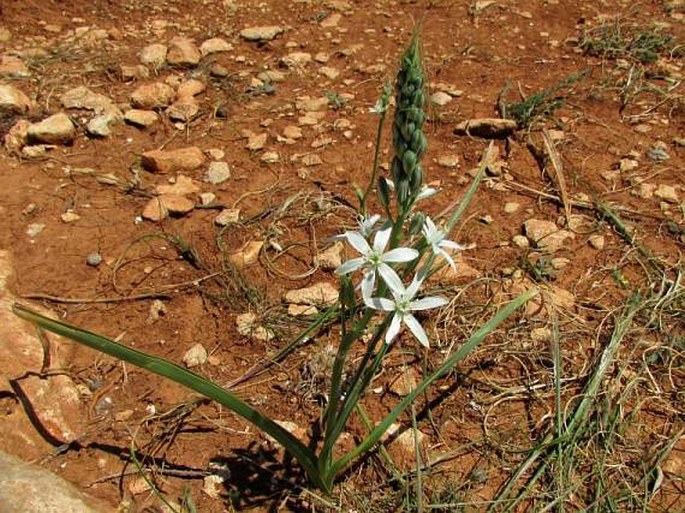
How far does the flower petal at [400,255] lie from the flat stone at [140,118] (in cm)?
280

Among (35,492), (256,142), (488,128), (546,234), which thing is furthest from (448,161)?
(35,492)

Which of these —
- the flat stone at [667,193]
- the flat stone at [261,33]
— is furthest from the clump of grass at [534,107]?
the flat stone at [261,33]

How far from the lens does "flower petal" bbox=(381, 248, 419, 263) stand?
1678mm

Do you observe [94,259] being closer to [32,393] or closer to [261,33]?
[32,393]

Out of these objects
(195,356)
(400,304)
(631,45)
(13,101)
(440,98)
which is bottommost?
(195,356)

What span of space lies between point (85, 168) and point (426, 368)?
2383 millimetres

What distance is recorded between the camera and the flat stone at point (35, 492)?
188 cm

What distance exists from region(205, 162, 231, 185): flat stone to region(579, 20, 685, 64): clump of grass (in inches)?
113

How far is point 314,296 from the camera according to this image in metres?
2.94

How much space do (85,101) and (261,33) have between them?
60.5 inches

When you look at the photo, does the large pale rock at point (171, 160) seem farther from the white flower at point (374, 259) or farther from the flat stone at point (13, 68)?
the white flower at point (374, 259)

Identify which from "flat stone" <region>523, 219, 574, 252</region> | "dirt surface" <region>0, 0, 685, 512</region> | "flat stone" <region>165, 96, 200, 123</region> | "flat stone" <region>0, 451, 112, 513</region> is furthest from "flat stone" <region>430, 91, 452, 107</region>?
"flat stone" <region>0, 451, 112, 513</region>

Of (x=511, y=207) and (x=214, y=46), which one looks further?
(x=214, y=46)

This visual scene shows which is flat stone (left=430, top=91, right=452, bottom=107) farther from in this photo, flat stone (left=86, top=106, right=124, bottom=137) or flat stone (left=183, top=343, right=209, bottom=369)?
flat stone (left=183, top=343, right=209, bottom=369)
